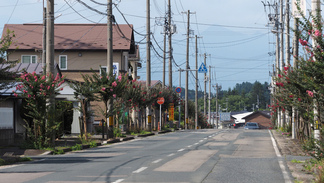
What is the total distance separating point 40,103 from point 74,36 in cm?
3538

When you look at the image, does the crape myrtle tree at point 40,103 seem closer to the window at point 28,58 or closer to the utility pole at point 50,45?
the utility pole at point 50,45

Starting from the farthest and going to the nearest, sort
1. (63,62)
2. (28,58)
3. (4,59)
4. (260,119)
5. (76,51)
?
(260,119), (63,62), (76,51), (28,58), (4,59)

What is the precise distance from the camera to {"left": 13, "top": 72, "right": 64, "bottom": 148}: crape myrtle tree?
21438 mm

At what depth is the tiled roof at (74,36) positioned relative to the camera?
178ft

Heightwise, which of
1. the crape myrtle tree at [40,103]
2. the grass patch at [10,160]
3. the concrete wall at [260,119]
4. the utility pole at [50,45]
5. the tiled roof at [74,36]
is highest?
the tiled roof at [74,36]

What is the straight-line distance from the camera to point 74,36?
56.3 meters

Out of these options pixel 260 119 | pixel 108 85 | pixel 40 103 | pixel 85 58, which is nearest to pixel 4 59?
pixel 40 103

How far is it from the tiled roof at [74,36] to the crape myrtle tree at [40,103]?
30.6m

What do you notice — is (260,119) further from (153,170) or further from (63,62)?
(153,170)

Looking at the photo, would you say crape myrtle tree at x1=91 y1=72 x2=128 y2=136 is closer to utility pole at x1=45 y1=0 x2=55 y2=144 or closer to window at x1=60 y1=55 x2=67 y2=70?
utility pole at x1=45 y1=0 x2=55 y2=144

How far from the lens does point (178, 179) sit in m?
12.5

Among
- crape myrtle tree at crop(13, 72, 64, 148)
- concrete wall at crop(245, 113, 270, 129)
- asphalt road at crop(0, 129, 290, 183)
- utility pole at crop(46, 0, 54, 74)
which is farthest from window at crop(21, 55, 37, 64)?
concrete wall at crop(245, 113, 270, 129)

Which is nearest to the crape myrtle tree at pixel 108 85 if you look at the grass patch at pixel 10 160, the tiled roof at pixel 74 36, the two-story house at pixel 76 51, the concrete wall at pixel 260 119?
the grass patch at pixel 10 160

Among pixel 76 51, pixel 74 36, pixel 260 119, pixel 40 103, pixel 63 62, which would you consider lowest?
pixel 260 119
